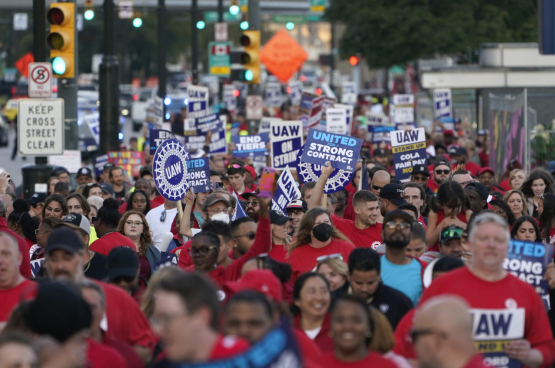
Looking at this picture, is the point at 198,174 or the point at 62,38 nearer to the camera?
the point at 198,174

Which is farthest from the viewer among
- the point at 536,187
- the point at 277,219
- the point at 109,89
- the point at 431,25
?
the point at 431,25

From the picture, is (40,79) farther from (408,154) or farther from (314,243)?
(314,243)

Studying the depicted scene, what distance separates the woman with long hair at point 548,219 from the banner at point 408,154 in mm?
4420

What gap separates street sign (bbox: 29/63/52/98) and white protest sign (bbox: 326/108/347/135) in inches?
276

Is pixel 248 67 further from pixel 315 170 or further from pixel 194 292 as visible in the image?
pixel 194 292

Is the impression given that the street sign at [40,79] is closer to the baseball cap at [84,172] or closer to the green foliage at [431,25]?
the baseball cap at [84,172]

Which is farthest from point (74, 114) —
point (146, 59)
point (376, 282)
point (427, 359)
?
point (146, 59)

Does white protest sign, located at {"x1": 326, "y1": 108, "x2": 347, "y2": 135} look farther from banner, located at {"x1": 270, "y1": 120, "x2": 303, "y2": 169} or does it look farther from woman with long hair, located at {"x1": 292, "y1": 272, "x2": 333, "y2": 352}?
woman with long hair, located at {"x1": 292, "y1": 272, "x2": 333, "y2": 352}

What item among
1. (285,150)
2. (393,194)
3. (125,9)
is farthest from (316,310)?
(125,9)

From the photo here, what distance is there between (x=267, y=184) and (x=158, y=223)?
144cm

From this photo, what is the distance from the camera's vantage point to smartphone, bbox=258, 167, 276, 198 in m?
6.46

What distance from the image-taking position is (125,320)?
5.92m

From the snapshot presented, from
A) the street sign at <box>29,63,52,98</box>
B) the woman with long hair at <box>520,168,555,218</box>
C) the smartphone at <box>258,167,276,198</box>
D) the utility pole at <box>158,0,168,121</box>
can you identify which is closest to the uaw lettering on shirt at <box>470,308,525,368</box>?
the smartphone at <box>258,167,276,198</box>

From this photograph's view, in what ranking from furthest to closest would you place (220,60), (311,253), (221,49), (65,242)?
(221,49), (220,60), (311,253), (65,242)
